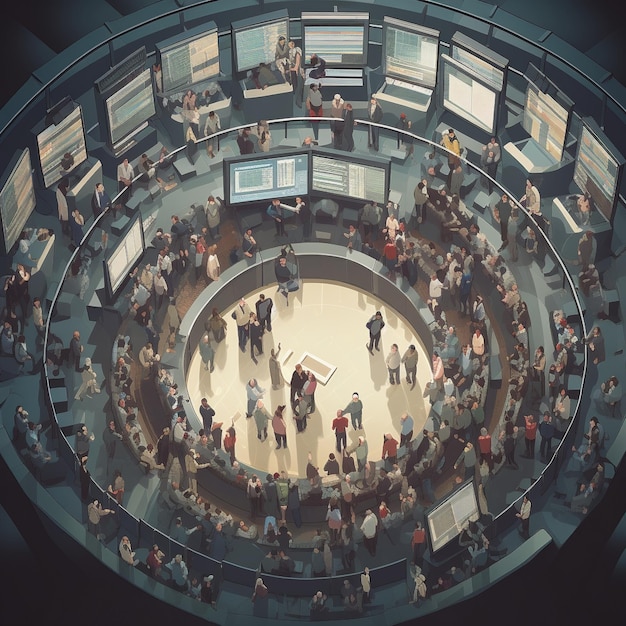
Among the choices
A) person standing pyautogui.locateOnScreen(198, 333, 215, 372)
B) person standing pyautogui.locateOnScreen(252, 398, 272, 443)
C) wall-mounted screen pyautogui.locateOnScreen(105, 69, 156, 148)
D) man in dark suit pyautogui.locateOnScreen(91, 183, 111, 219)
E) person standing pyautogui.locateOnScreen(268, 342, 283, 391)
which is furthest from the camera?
wall-mounted screen pyautogui.locateOnScreen(105, 69, 156, 148)

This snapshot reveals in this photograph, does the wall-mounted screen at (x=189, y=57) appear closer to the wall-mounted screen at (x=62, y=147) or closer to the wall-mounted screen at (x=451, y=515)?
the wall-mounted screen at (x=62, y=147)

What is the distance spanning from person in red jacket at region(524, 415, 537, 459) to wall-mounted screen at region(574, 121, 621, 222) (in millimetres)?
6569

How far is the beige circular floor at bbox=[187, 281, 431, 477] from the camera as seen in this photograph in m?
44.1

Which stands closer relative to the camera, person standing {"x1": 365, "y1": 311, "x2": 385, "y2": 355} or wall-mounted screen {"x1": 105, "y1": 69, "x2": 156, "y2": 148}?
person standing {"x1": 365, "y1": 311, "x2": 385, "y2": 355}

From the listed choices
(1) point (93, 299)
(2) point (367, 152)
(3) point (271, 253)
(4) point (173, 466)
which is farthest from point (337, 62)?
(4) point (173, 466)

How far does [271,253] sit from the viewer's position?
156 ft

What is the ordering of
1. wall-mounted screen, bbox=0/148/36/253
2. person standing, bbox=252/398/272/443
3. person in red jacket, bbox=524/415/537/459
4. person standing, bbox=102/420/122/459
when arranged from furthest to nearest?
person standing, bbox=252/398/272/443, wall-mounted screen, bbox=0/148/36/253, person standing, bbox=102/420/122/459, person in red jacket, bbox=524/415/537/459

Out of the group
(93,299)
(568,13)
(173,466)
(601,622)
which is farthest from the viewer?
(568,13)

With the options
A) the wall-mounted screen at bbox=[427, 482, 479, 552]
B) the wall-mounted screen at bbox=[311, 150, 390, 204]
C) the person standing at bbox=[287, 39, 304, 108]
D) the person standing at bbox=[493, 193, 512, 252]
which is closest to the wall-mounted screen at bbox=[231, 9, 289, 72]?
the person standing at bbox=[287, 39, 304, 108]

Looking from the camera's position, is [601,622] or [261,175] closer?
[601,622]

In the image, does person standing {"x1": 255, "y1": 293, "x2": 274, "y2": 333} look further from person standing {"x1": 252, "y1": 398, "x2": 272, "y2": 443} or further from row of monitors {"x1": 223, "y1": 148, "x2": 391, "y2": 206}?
row of monitors {"x1": 223, "y1": 148, "x2": 391, "y2": 206}

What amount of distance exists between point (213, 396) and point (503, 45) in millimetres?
13726

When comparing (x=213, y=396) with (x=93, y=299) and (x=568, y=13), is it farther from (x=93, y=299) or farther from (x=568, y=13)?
(x=568, y=13)

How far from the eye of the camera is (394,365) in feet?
147
